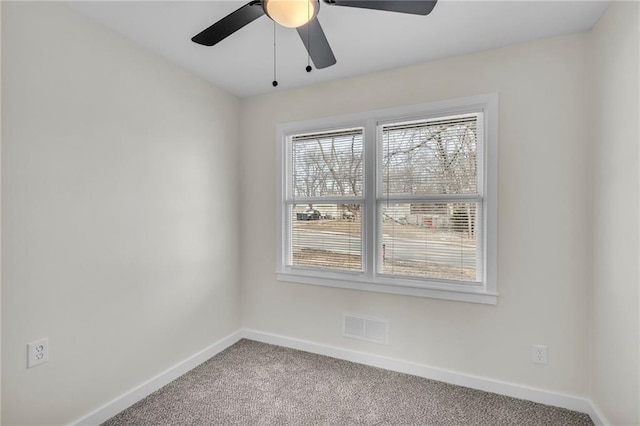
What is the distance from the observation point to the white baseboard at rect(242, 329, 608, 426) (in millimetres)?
2051

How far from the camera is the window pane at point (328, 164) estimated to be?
2754 mm

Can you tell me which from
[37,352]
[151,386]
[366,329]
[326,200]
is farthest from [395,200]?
[37,352]

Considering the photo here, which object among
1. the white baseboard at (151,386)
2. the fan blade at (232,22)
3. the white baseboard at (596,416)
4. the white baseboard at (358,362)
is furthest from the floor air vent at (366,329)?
the fan blade at (232,22)

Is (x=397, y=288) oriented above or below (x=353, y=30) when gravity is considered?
below

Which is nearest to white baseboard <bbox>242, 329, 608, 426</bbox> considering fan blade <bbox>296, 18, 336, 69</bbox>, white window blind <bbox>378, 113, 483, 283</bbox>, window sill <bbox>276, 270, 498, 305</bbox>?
window sill <bbox>276, 270, 498, 305</bbox>

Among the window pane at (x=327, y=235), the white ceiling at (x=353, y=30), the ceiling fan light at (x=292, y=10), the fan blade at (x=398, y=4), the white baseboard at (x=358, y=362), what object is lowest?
the white baseboard at (x=358, y=362)

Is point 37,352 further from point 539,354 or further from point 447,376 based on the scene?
point 539,354

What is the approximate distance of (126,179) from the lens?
2107 millimetres

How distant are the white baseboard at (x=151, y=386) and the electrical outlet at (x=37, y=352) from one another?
0.47 m

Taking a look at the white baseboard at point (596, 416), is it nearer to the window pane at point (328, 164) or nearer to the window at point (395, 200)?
the window at point (395, 200)

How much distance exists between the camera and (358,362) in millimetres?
2688

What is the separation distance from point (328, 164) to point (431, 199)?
0.96 meters

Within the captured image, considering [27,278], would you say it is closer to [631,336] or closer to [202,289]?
[202,289]

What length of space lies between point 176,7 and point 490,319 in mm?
2852
